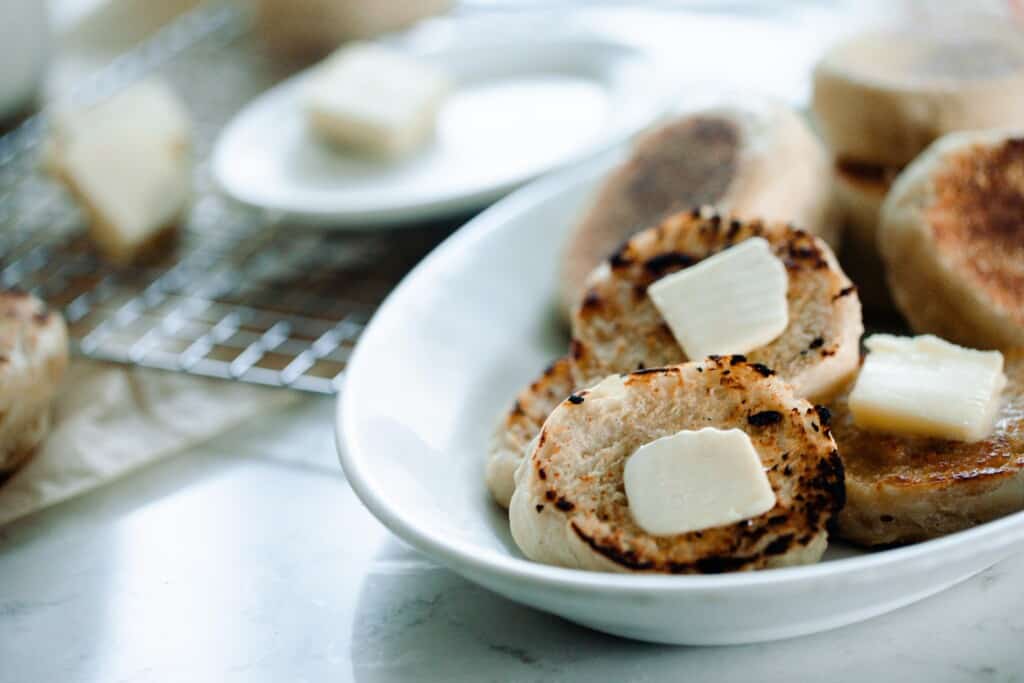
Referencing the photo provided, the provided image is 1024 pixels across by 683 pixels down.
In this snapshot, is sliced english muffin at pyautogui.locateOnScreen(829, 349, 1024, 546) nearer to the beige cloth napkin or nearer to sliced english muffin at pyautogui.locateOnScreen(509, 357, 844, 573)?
sliced english muffin at pyautogui.locateOnScreen(509, 357, 844, 573)

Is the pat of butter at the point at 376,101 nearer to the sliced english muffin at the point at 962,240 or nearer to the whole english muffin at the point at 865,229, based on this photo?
the whole english muffin at the point at 865,229

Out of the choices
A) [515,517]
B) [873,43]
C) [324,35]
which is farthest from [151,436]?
[324,35]

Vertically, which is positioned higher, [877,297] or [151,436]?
[877,297]

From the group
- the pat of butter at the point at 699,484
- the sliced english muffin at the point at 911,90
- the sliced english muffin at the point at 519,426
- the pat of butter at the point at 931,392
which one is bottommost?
the sliced english muffin at the point at 519,426

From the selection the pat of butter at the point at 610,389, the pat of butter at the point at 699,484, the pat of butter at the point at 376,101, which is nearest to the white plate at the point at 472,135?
the pat of butter at the point at 376,101

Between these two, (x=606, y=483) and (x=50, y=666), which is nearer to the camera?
(x=606, y=483)

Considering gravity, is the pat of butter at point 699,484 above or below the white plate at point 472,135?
above

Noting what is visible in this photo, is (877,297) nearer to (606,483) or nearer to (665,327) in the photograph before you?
(665,327)
